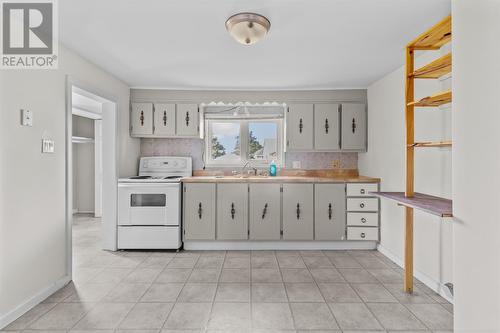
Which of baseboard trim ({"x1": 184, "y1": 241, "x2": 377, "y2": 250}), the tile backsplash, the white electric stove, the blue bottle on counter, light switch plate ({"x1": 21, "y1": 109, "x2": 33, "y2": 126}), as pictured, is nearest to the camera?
light switch plate ({"x1": 21, "y1": 109, "x2": 33, "y2": 126})

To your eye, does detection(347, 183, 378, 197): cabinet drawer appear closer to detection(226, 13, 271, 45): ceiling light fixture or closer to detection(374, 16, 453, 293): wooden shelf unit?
detection(374, 16, 453, 293): wooden shelf unit

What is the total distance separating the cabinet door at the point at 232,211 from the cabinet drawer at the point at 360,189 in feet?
4.59

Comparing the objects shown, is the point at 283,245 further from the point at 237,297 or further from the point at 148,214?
the point at 148,214

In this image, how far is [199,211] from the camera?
346 cm

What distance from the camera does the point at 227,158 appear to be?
13.6 feet

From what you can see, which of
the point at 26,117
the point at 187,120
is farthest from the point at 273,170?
the point at 26,117

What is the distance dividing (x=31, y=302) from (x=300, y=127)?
347 centimetres

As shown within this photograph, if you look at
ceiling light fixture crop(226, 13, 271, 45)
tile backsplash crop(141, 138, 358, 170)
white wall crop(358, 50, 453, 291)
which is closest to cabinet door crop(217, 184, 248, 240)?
tile backsplash crop(141, 138, 358, 170)

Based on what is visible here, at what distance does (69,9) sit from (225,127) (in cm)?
250

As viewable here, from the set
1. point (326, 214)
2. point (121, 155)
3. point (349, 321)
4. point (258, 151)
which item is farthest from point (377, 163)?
point (121, 155)

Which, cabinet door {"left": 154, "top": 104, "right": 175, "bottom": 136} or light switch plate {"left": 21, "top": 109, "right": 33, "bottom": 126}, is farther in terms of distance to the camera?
cabinet door {"left": 154, "top": 104, "right": 175, "bottom": 136}

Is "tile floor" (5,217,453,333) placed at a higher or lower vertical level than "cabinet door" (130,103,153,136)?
lower

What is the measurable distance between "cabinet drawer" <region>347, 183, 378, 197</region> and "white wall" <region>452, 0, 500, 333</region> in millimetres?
2327

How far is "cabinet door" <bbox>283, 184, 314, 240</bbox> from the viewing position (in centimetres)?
347
